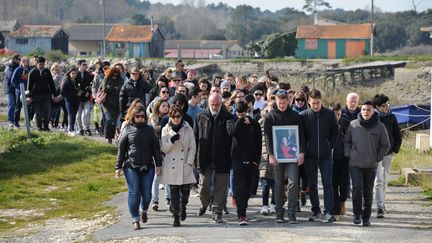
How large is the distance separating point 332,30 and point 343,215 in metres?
86.1

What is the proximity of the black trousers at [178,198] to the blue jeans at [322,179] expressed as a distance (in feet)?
5.38

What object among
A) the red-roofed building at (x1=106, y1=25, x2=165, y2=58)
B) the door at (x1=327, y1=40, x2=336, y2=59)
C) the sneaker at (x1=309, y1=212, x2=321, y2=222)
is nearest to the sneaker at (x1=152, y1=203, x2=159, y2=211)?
the sneaker at (x1=309, y1=212, x2=321, y2=222)

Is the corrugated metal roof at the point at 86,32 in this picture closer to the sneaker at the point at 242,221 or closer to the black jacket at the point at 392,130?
the black jacket at the point at 392,130

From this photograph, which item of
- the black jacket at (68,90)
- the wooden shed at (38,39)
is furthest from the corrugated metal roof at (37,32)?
the black jacket at (68,90)

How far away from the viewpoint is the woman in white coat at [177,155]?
13172 millimetres

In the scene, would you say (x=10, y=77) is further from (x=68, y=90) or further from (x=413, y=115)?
(x=413, y=115)

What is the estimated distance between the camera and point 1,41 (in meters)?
111

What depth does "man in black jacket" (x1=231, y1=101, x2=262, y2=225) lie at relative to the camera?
43.3 feet

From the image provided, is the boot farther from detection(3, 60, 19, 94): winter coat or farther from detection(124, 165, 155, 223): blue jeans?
detection(3, 60, 19, 94): winter coat

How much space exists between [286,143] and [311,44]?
8572cm

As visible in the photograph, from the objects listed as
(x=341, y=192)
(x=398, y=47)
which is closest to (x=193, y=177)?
(x=341, y=192)

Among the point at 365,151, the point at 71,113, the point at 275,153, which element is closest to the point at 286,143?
the point at 275,153

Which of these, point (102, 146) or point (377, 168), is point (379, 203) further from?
point (102, 146)

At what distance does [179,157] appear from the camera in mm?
13227
